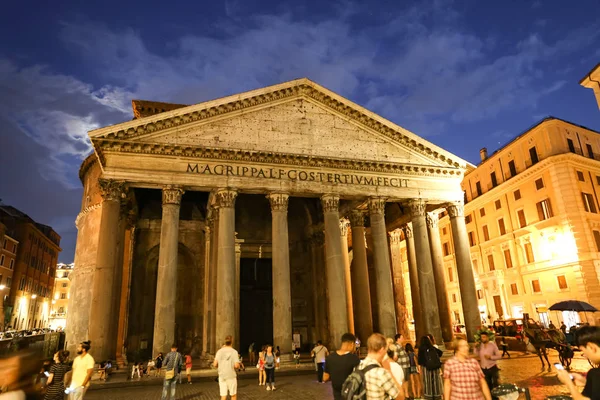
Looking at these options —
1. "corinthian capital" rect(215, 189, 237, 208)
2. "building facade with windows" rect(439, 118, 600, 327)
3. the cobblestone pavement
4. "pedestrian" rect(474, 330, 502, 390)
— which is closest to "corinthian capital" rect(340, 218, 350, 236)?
"corinthian capital" rect(215, 189, 237, 208)

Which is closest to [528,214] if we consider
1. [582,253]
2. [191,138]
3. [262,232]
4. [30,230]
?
[582,253]

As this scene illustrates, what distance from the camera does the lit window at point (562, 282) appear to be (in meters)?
23.6

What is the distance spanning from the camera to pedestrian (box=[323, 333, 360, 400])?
4535mm

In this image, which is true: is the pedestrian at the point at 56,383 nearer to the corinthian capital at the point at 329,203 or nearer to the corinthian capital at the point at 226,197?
the corinthian capital at the point at 226,197

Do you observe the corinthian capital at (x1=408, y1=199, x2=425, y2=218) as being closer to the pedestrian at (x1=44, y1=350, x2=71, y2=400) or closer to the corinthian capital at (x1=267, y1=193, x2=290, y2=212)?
the corinthian capital at (x1=267, y1=193, x2=290, y2=212)

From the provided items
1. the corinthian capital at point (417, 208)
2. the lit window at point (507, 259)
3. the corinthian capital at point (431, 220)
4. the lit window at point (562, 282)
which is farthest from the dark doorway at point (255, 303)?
the lit window at point (507, 259)

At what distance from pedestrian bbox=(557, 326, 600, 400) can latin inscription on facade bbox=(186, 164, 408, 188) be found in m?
13.8

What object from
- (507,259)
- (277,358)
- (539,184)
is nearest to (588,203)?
(539,184)

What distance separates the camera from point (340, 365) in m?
4.56

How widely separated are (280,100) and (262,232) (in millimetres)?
7467

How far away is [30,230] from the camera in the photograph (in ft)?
164

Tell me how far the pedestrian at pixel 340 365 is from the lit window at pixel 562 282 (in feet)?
80.1

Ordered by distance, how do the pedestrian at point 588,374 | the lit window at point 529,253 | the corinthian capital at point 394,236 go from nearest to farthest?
the pedestrian at point 588,374 < the corinthian capital at point 394,236 < the lit window at point 529,253

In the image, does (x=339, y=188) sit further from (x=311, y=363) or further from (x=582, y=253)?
(x=582, y=253)
